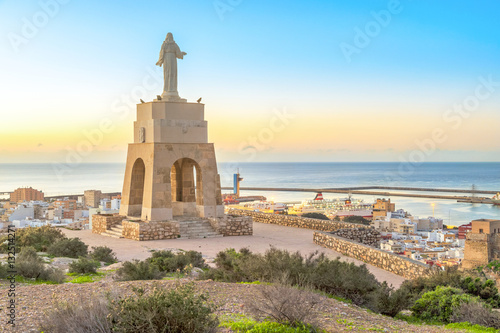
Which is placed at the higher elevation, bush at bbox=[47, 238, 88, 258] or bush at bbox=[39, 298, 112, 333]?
bush at bbox=[39, 298, 112, 333]

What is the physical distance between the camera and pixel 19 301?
21.4 feet

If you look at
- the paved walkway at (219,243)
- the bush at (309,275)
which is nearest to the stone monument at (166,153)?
the paved walkway at (219,243)

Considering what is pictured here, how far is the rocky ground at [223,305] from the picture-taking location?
228 inches

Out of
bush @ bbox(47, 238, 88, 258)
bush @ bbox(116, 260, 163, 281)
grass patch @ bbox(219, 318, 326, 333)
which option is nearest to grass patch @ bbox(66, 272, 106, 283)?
bush @ bbox(116, 260, 163, 281)

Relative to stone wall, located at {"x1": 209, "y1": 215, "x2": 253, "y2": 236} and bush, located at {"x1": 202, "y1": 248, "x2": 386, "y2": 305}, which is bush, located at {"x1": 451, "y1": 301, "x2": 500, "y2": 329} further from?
stone wall, located at {"x1": 209, "y1": 215, "x2": 253, "y2": 236}

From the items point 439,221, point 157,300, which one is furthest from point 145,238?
point 439,221

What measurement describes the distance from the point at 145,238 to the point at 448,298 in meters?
10.9

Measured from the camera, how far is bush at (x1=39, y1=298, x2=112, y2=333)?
452cm

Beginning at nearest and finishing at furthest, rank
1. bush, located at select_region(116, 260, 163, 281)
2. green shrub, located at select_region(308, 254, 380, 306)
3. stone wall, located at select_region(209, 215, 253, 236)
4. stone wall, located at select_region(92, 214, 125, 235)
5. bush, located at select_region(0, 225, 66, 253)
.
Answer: green shrub, located at select_region(308, 254, 380, 306) → bush, located at select_region(116, 260, 163, 281) → bush, located at select_region(0, 225, 66, 253) → stone wall, located at select_region(209, 215, 253, 236) → stone wall, located at select_region(92, 214, 125, 235)

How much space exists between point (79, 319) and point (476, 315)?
5.28 m

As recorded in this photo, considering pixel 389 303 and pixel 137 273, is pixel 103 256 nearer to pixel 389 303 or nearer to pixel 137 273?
pixel 137 273

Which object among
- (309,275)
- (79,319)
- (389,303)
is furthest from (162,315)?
(389,303)

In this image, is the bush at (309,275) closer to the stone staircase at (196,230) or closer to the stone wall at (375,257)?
the stone wall at (375,257)

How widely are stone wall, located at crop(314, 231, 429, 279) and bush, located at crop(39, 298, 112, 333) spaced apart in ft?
23.3
